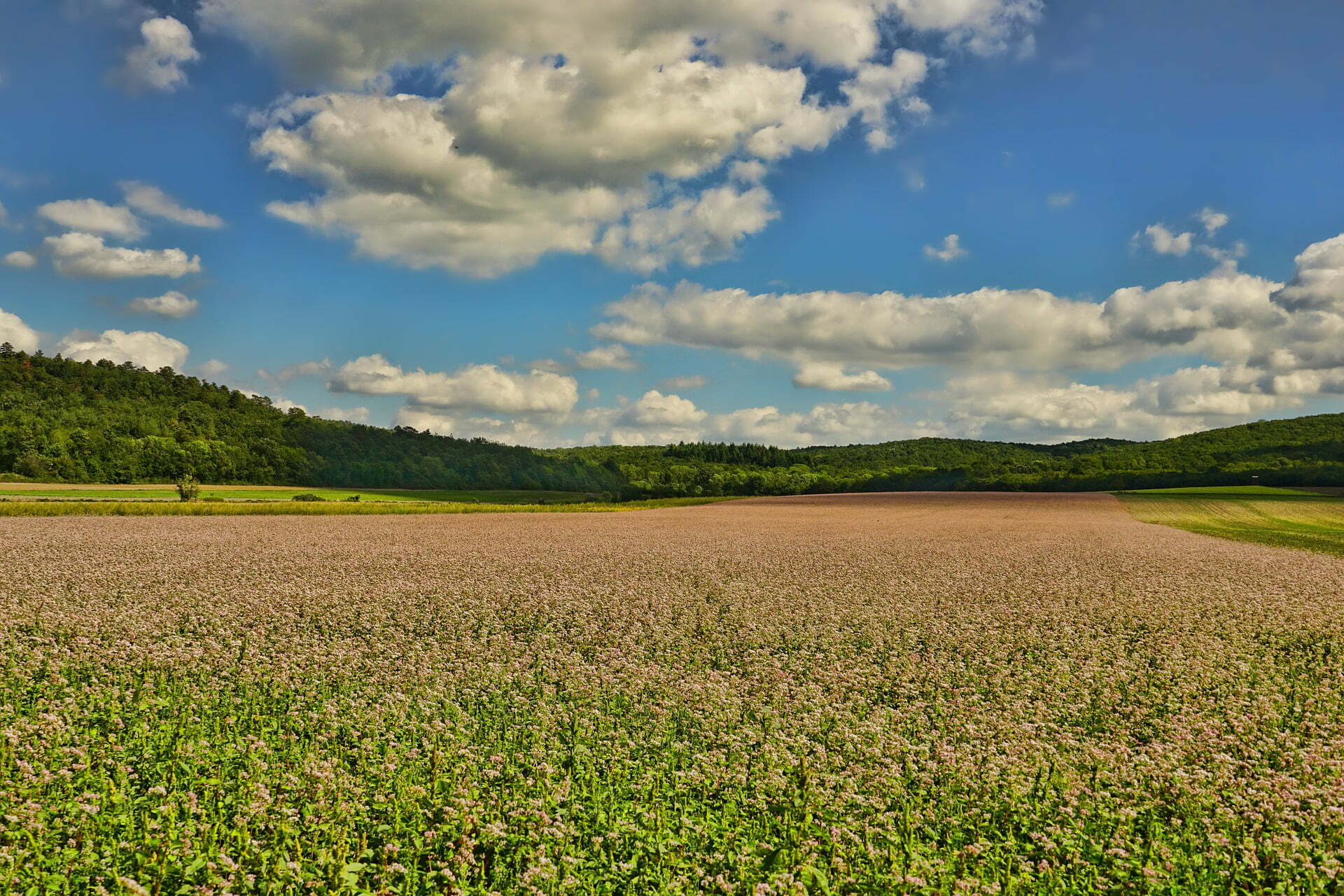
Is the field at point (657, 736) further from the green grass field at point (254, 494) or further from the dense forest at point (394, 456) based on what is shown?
the dense forest at point (394, 456)

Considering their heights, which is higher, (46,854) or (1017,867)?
(46,854)

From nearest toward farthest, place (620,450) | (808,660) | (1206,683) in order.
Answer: (1206,683)
(808,660)
(620,450)

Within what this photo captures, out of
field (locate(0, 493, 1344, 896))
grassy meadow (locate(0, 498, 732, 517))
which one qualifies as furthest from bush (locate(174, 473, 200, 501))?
field (locate(0, 493, 1344, 896))

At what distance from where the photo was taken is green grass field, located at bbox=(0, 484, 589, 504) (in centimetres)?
5772

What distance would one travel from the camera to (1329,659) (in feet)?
37.9

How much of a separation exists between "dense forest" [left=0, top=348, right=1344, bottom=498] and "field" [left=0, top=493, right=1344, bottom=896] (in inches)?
3248

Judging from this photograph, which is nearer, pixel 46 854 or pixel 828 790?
pixel 46 854

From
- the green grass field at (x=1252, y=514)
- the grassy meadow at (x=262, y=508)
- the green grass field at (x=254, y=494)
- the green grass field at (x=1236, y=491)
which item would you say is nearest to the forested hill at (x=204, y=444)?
the green grass field at (x=254, y=494)

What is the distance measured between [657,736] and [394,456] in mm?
111288

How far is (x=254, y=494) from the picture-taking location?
231ft

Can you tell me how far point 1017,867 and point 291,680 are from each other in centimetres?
829

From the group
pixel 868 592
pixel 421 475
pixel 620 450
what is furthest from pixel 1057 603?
pixel 620 450

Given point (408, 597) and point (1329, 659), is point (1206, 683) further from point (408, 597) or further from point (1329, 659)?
point (408, 597)

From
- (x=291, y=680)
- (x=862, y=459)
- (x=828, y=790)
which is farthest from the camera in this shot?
(x=862, y=459)
